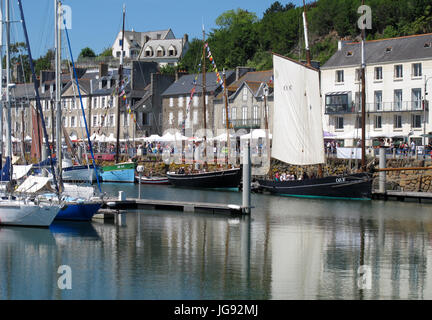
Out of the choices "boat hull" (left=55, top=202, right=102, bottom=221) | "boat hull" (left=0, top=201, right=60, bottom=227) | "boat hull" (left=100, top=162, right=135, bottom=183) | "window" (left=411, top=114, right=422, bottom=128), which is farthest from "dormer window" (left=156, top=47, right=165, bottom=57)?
"boat hull" (left=0, top=201, right=60, bottom=227)

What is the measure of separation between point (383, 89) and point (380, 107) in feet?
5.63

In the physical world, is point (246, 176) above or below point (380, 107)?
below

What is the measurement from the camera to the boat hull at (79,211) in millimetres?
35344

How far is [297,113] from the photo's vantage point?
51.7 metres

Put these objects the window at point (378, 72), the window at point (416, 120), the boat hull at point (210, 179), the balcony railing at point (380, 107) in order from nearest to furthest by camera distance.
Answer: the boat hull at point (210, 179) < the balcony railing at point (380, 107) < the window at point (416, 120) < the window at point (378, 72)

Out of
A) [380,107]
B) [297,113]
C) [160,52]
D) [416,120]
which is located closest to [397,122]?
[416,120]

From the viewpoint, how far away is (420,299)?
2216cm

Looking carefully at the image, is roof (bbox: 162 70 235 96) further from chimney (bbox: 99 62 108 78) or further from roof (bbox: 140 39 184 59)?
roof (bbox: 140 39 184 59)

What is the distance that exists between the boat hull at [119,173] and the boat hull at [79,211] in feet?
114

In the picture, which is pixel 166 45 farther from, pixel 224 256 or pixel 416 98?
pixel 224 256

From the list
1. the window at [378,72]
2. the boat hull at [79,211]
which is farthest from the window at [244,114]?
the boat hull at [79,211]

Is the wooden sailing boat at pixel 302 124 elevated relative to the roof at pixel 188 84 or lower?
lower

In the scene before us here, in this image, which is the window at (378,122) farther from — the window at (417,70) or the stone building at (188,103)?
the stone building at (188,103)

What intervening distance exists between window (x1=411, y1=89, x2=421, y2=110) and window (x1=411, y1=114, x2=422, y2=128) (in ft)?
3.15
